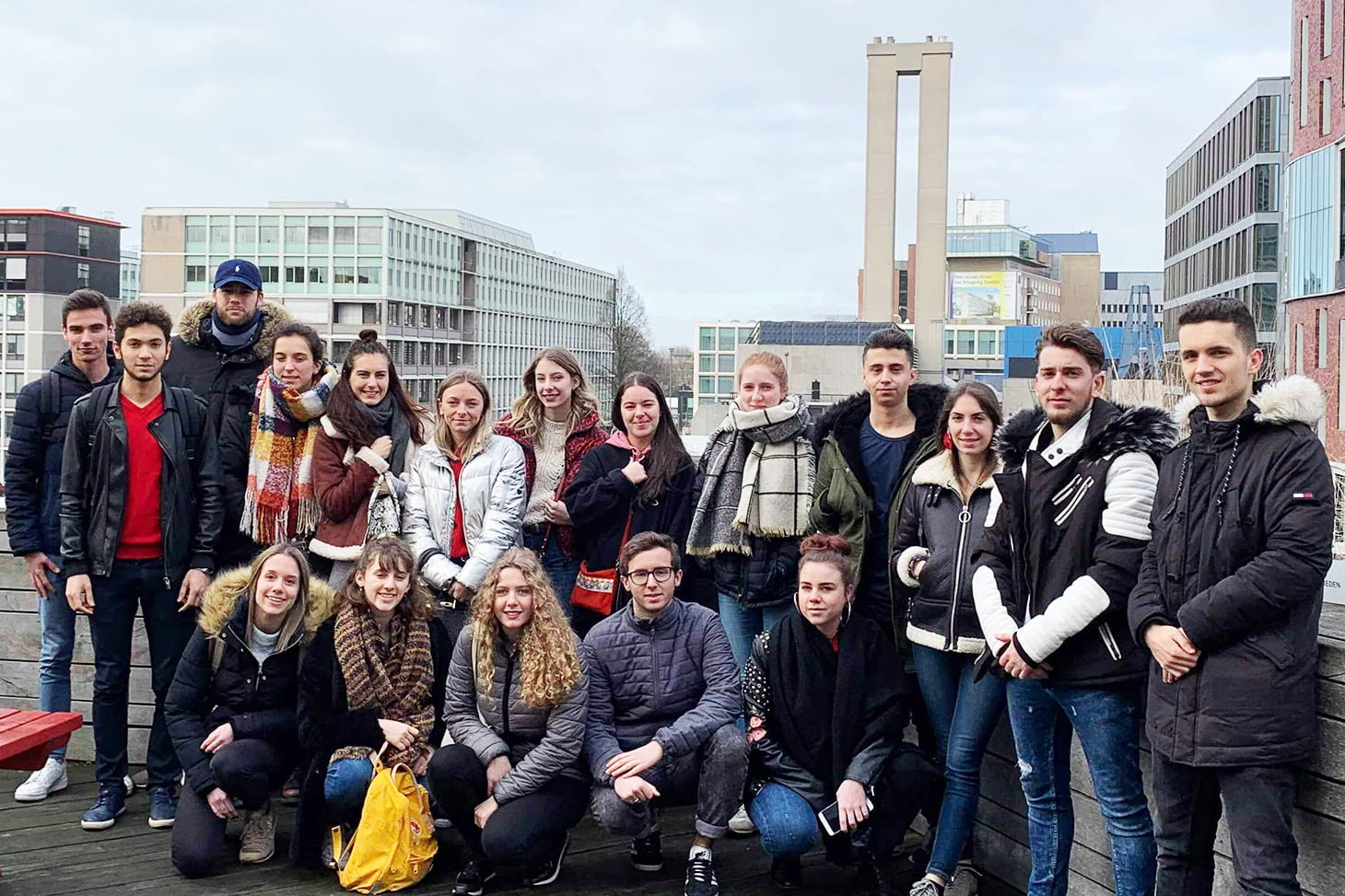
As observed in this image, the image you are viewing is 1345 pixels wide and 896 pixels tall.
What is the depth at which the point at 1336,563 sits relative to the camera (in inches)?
150

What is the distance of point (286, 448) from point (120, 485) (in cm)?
61

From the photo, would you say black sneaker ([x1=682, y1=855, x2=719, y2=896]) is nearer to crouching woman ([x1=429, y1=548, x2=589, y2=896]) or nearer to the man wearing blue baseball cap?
crouching woman ([x1=429, y1=548, x2=589, y2=896])

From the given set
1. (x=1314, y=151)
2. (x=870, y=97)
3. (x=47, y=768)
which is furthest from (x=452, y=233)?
(x=47, y=768)

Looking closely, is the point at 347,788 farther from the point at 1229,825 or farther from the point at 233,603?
the point at 1229,825

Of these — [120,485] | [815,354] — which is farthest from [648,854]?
[815,354]

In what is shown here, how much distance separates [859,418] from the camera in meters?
4.52

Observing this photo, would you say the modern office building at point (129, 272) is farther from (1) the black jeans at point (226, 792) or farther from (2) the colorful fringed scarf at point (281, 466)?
(1) the black jeans at point (226, 792)

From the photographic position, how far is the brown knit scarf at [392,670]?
14.4ft

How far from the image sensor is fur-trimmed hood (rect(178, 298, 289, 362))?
5.20m

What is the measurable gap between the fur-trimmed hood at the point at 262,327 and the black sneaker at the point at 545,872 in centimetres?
232

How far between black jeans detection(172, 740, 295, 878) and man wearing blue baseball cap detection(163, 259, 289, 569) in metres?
0.89

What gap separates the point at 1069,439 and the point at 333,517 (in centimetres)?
278

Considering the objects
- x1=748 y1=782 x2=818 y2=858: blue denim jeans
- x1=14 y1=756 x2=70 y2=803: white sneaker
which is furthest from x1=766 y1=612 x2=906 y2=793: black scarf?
x1=14 y1=756 x2=70 y2=803: white sneaker

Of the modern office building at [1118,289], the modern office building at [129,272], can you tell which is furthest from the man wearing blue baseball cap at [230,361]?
the modern office building at [1118,289]
